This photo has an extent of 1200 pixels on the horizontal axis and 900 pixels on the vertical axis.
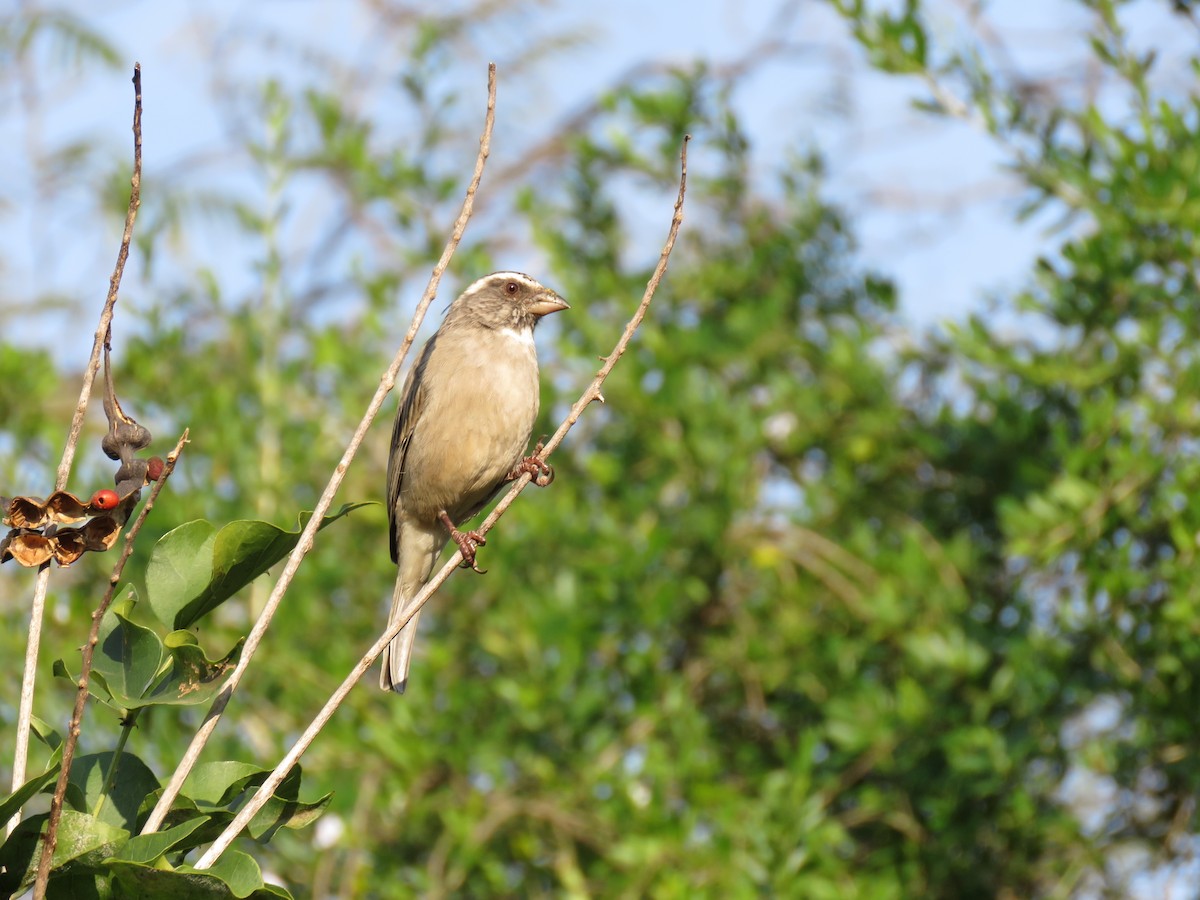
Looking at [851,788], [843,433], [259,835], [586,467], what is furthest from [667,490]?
[259,835]

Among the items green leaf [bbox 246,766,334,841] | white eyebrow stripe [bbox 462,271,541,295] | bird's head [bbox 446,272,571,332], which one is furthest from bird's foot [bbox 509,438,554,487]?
green leaf [bbox 246,766,334,841]

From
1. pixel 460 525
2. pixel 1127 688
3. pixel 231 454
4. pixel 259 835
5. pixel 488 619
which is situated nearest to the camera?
pixel 259 835

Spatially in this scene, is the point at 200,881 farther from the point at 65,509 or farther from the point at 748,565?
the point at 748,565

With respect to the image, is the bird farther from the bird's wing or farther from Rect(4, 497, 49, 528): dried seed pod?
Rect(4, 497, 49, 528): dried seed pod

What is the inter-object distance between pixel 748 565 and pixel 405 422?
7.08 feet

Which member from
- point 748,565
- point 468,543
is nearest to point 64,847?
point 468,543

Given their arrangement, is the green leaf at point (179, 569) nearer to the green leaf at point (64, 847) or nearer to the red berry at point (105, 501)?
the red berry at point (105, 501)

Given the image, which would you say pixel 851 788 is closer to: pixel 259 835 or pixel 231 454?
pixel 231 454

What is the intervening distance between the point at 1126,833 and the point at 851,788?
45.3 inches

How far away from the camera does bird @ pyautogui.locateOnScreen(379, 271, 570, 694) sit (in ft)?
15.6

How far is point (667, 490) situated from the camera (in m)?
6.58

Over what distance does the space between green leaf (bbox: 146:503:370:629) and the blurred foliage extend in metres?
3.53

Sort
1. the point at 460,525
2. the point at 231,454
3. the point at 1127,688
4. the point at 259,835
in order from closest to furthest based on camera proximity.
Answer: the point at 259,835, the point at 460,525, the point at 1127,688, the point at 231,454

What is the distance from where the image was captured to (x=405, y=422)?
17.0 feet
